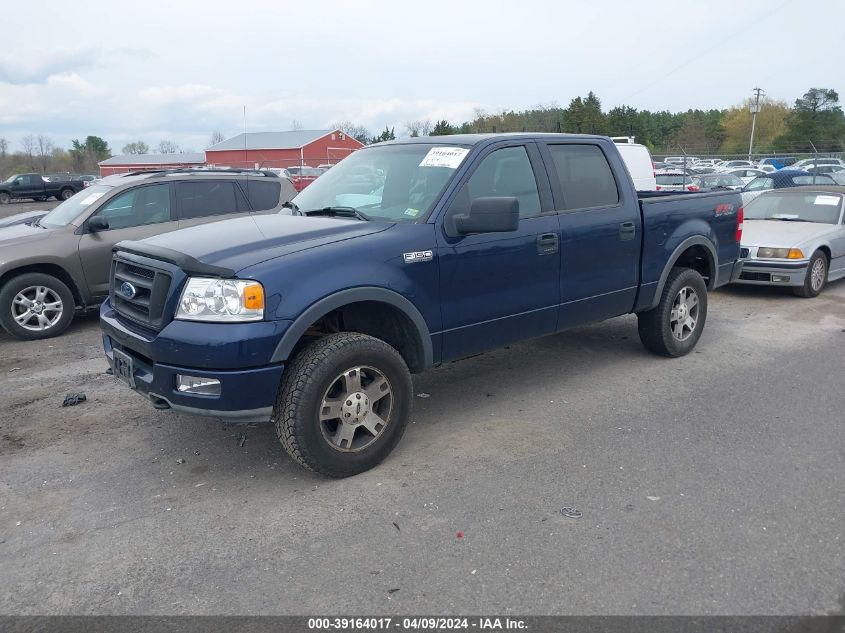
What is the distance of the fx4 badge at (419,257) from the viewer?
4270mm

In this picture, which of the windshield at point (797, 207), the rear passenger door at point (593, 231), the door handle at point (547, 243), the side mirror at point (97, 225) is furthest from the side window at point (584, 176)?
the windshield at point (797, 207)

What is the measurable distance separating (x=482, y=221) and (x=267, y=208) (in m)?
5.37

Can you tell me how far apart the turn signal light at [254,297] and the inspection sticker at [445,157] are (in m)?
1.70

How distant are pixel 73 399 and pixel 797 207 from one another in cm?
1008

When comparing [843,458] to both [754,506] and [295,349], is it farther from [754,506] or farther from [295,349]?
[295,349]

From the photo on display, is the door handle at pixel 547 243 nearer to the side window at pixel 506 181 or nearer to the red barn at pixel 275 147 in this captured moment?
the side window at pixel 506 181

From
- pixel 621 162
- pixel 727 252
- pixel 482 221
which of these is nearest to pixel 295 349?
pixel 482 221

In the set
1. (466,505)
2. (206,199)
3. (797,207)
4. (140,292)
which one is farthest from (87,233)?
(797,207)

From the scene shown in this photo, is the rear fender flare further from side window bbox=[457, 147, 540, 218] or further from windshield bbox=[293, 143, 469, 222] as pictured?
windshield bbox=[293, 143, 469, 222]

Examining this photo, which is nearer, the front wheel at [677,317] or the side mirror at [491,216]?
the side mirror at [491,216]

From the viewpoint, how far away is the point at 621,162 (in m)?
5.87

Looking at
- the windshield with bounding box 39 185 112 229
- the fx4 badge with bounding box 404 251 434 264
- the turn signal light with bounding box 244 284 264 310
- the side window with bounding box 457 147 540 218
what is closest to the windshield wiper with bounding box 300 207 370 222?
the fx4 badge with bounding box 404 251 434 264

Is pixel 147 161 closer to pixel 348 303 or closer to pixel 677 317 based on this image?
pixel 677 317

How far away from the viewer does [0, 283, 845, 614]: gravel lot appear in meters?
3.06
